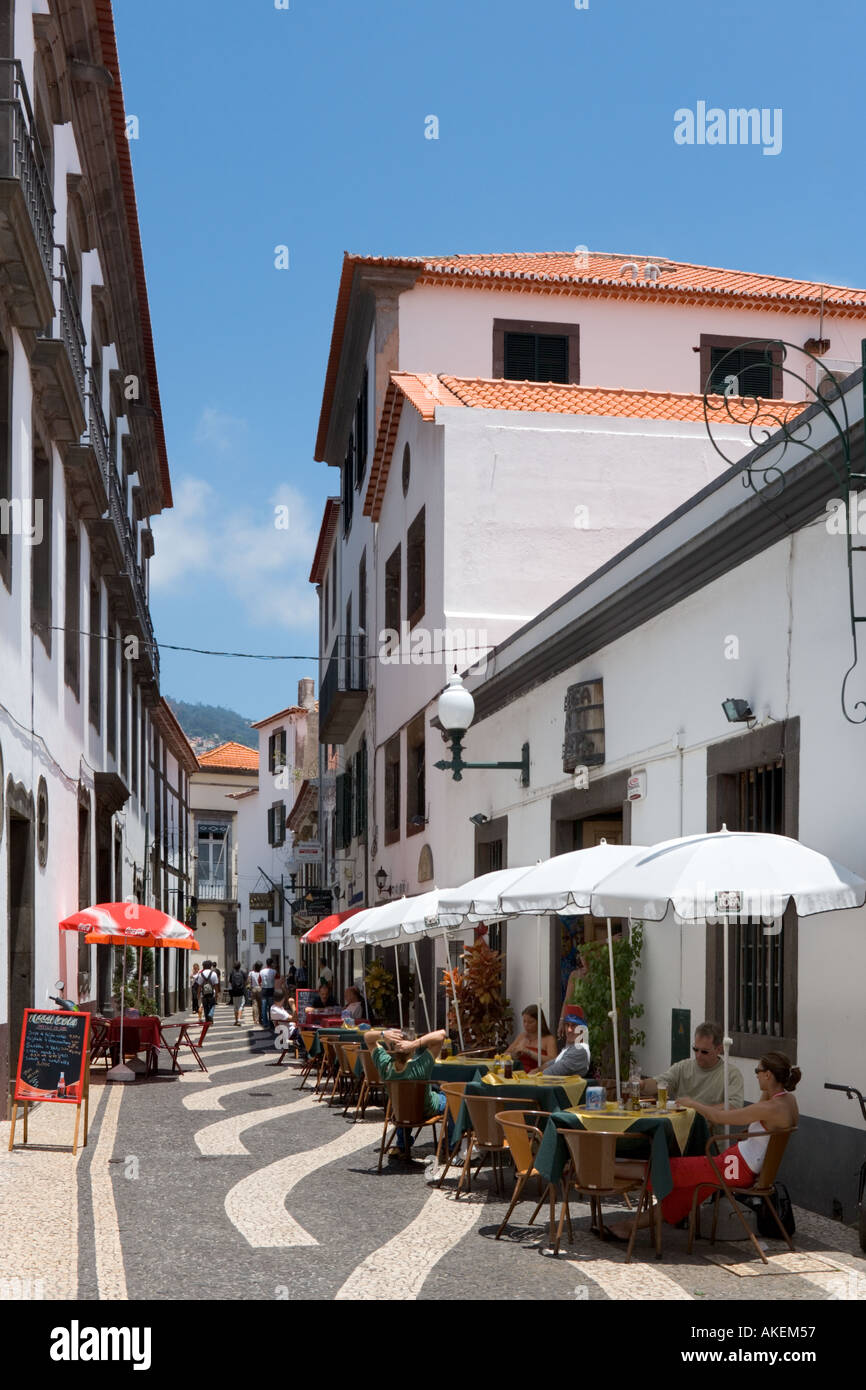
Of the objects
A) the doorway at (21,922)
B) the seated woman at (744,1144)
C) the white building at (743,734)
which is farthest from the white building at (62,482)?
the seated woman at (744,1144)

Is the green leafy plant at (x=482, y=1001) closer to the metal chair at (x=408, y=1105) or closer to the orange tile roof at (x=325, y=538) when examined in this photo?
the metal chair at (x=408, y=1105)

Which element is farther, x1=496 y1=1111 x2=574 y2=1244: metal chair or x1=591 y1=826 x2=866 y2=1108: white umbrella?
x1=496 y1=1111 x2=574 y2=1244: metal chair

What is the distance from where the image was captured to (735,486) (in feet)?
38.1

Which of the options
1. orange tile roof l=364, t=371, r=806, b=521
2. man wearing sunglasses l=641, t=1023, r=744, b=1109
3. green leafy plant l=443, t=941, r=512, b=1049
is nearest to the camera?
man wearing sunglasses l=641, t=1023, r=744, b=1109

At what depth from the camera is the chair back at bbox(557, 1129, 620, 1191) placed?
8.60m

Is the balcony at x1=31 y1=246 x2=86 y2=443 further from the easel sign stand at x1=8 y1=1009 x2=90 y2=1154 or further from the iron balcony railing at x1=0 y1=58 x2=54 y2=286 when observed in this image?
the easel sign stand at x1=8 y1=1009 x2=90 y2=1154

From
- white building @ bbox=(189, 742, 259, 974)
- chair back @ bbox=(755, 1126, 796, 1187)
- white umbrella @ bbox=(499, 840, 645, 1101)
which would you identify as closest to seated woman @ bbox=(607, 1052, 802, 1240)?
chair back @ bbox=(755, 1126, 796, 1187)

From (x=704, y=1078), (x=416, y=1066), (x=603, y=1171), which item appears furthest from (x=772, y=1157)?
(x=416, y=1066)

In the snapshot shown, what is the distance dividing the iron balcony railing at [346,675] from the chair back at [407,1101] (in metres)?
17.6

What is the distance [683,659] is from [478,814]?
7809mm

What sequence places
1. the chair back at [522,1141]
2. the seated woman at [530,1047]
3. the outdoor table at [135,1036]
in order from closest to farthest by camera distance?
the chair back at [522,1141]
the seated woman at [530,1047]
the outdoor table at [135,1036]

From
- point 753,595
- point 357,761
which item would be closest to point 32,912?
point 753,595

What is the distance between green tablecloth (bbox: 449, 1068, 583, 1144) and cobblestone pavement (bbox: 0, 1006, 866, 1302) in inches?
25.7

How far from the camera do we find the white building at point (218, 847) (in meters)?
75.4
